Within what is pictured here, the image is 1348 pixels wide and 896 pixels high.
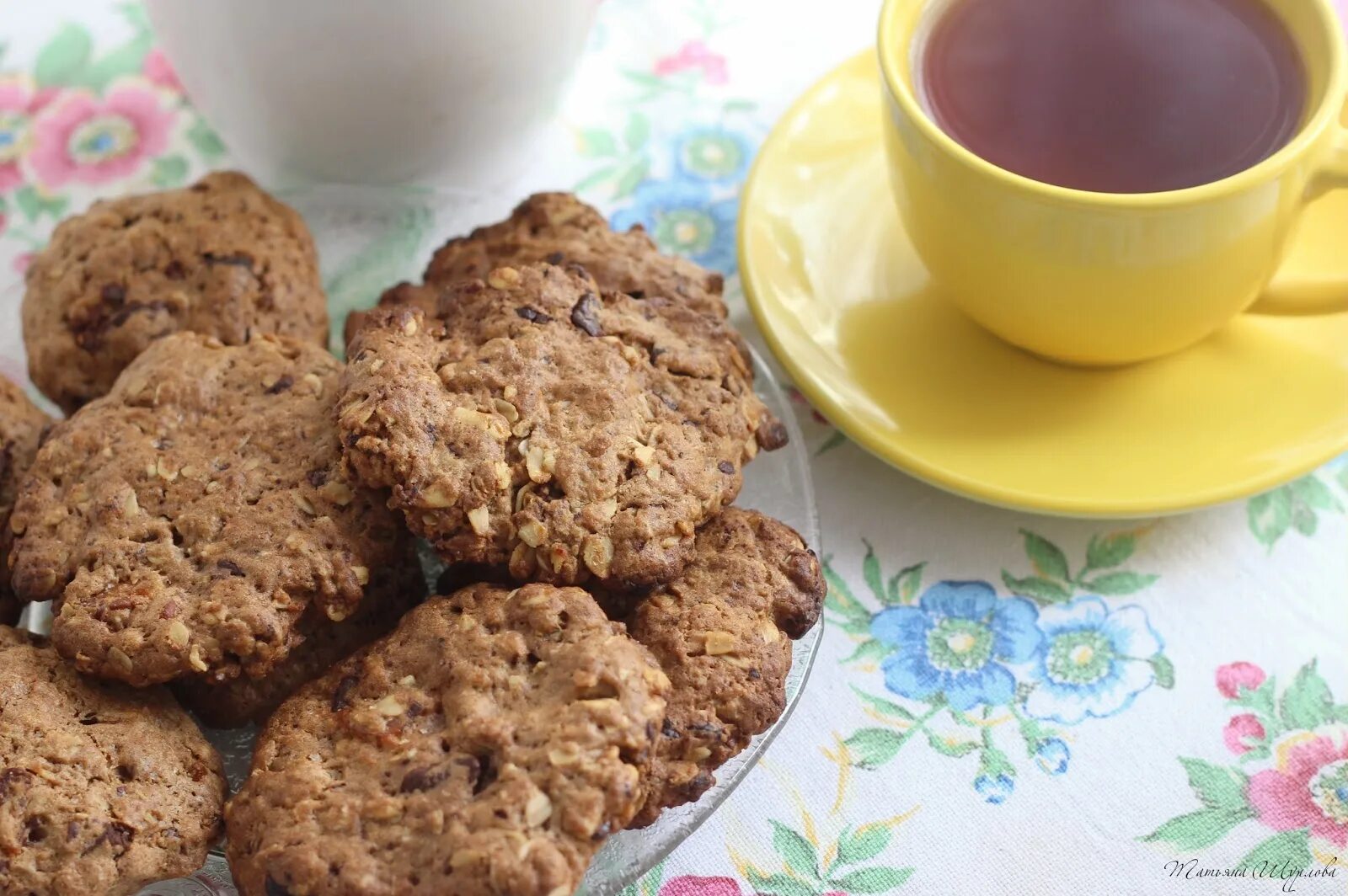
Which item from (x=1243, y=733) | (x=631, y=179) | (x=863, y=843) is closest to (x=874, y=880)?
(x=863, y=843)

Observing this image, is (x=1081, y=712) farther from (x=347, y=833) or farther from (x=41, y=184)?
(x=41, y=184)

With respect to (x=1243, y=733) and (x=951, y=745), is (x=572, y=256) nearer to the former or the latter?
(x=951, y=745)

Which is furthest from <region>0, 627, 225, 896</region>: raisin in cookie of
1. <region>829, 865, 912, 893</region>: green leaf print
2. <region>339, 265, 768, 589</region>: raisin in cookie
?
<region>829, 865, 912, 893</region>: green leaf print

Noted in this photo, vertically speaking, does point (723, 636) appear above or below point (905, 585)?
above

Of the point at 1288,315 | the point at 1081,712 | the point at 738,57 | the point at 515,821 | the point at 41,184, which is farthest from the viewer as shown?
the point at 738,57

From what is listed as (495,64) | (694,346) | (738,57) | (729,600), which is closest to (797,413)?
(694,346)

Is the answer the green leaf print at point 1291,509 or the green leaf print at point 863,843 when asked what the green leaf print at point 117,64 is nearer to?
the green leaf print at point 863,843

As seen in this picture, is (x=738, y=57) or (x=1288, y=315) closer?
(x=1288, y=315)
